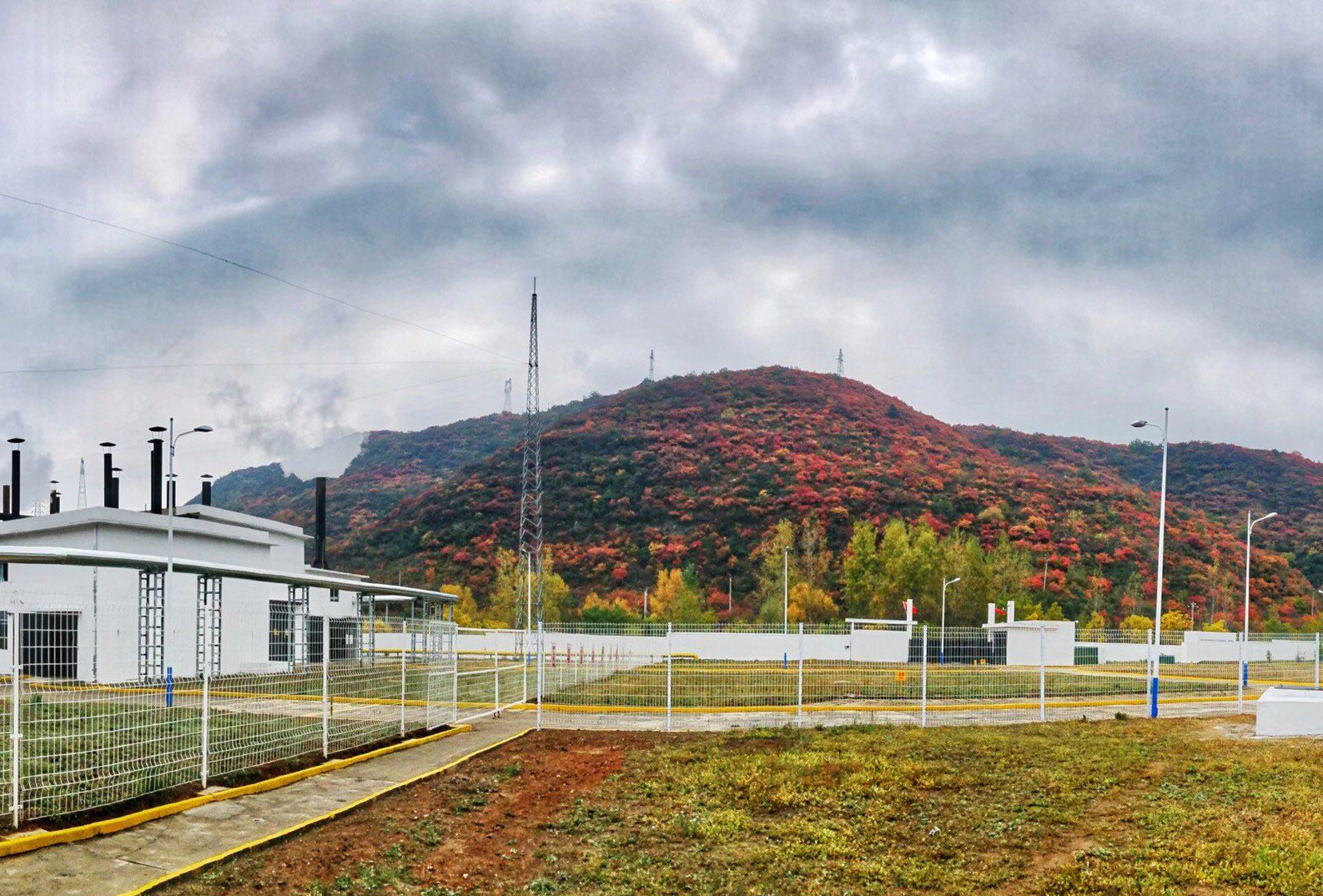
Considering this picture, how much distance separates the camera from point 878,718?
21.4m

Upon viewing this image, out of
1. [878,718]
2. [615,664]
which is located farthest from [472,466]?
[878,718]

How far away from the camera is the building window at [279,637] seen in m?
13.5

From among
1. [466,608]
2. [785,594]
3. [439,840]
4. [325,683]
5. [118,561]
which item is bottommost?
[466,608]

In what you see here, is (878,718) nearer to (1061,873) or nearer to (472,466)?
(1061,873)

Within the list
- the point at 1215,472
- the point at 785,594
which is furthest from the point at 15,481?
the point at 1215,472

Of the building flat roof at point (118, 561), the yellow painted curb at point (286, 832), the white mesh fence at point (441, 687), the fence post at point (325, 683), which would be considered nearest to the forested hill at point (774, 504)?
the white mesh fence at point (441, 687)

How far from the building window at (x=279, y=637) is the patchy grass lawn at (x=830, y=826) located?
2.63 m

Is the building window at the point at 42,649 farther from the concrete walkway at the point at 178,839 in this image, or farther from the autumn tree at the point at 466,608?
the autumn tree at the point at 466,608

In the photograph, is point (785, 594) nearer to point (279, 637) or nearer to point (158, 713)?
point (279, 637)

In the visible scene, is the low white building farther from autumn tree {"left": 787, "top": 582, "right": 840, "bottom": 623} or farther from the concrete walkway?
autumn tree {"left": 787, "top": 582, "right": 840, "bottom": 623}

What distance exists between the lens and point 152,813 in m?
10.4

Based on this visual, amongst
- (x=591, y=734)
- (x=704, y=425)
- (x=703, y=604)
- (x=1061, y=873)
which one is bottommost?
(x=703, y=604)

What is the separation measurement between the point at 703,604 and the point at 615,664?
44.9 meters

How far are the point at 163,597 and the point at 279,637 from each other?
6512 mm
